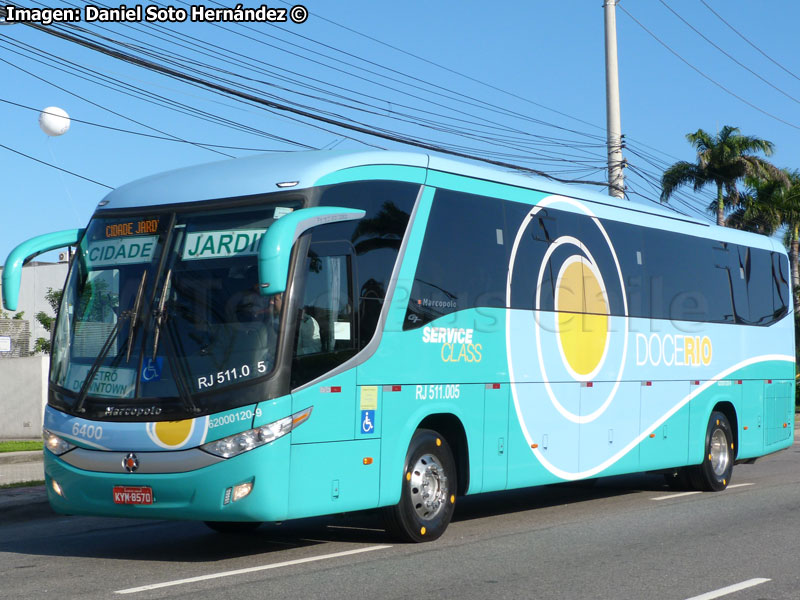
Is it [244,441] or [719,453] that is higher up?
[244,441]

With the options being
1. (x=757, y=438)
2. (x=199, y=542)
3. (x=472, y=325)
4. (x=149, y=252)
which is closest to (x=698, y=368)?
(x=757, y=438)

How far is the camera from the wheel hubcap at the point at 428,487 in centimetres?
1005

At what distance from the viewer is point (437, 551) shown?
9.53m

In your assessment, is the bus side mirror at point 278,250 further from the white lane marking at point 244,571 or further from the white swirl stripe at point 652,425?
the white swirl stripe at point 652,425

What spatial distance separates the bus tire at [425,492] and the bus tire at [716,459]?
5.86 meters

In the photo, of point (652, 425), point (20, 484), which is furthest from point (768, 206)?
point (20, 484)

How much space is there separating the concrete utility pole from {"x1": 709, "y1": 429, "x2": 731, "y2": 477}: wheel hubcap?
8.61 meters

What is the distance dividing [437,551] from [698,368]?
6.71 metres

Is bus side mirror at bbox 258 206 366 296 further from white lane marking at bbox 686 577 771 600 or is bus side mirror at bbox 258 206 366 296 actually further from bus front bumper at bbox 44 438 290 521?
white lane marking at bbox 686 577 771 600

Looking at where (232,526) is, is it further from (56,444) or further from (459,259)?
(459,259)

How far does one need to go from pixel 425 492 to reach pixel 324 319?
213 centimetres

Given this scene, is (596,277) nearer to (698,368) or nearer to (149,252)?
(698,368)

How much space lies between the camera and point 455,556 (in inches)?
364

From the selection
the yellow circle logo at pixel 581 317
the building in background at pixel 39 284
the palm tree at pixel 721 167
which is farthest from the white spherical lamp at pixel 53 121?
the building in background at pixel 39 284
